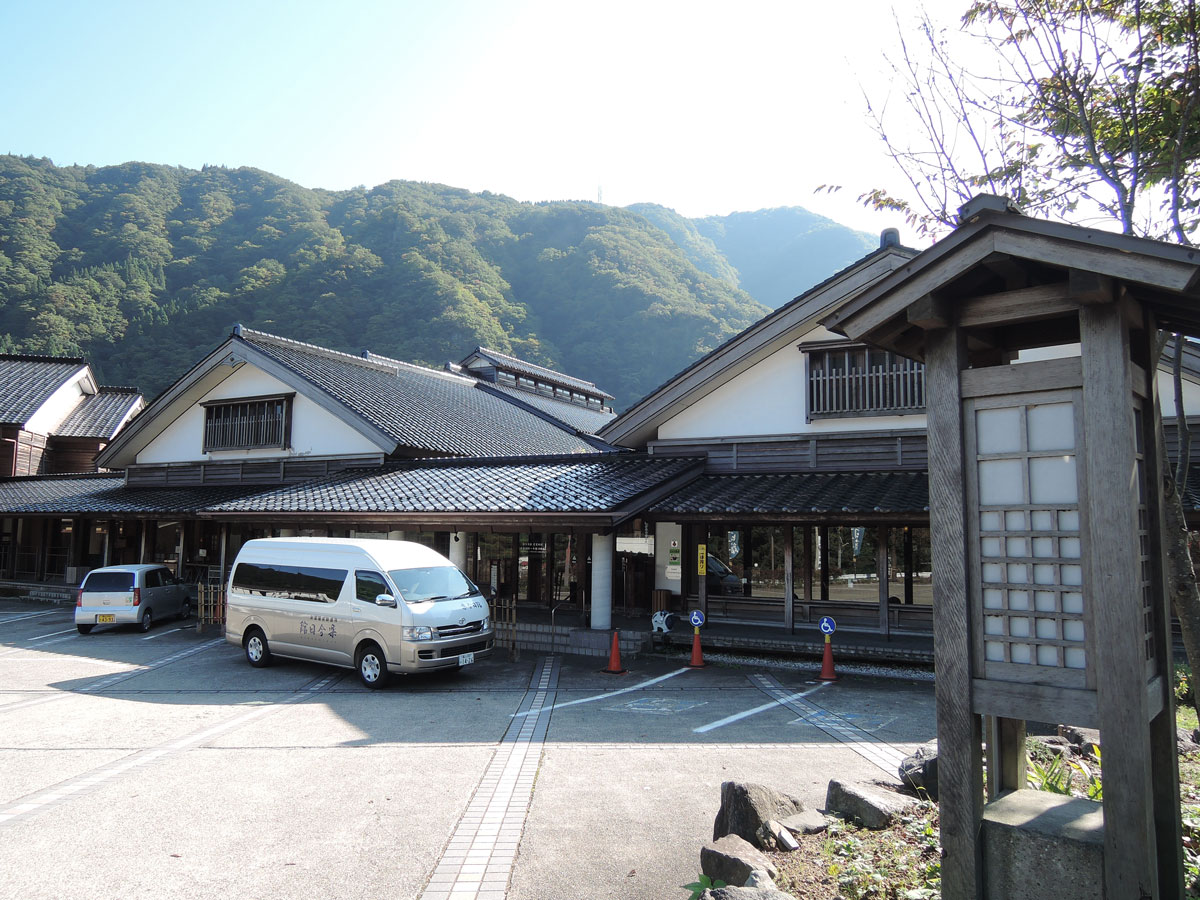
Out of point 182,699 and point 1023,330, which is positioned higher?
point 1023,330

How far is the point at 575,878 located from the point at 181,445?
23302mm

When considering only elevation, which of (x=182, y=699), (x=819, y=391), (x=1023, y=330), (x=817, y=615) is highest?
(x=819, y=391)

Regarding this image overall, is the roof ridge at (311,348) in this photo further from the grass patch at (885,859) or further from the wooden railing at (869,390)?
the grass patch at (885,859)

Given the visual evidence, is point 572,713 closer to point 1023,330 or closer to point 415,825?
point 415,825

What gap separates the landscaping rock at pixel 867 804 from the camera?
→ 5.37 metres

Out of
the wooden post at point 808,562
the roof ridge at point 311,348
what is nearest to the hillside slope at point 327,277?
the roof ridge at point 311,348

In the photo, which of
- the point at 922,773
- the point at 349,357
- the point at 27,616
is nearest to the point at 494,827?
the point at 922,773

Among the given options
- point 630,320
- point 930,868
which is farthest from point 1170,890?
point 630,320

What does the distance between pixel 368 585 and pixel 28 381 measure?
92.9 ft

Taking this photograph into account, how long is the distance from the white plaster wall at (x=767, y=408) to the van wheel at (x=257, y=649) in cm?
914

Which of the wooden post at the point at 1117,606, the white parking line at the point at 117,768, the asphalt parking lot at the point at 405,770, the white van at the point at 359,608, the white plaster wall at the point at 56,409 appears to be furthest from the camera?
the white plaster wall at the point at 56,409

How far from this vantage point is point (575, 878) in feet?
16.8

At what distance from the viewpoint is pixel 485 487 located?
54.3ft

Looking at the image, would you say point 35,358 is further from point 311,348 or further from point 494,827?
point 494,827
